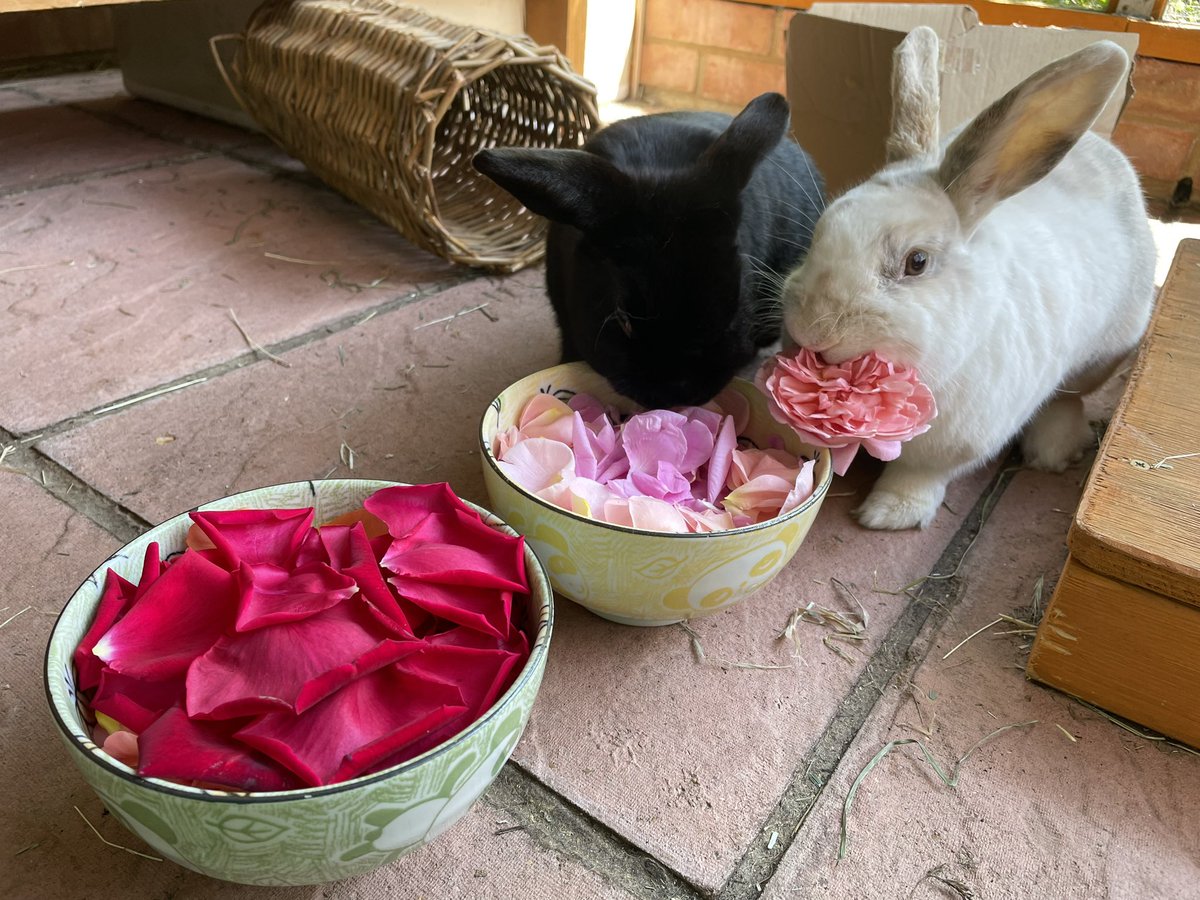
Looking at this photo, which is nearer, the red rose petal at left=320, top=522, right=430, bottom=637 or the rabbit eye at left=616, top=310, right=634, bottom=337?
the red rose petal at left=320, top=522, right=430, bottom=637

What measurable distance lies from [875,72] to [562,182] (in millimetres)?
923

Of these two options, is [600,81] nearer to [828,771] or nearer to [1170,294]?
[1170,294]

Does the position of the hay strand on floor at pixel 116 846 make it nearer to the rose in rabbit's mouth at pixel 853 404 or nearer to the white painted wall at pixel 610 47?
the rose in rabbit's mouth at pixel 853 404

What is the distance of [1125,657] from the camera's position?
874 millimetres

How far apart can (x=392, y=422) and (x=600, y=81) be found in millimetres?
2393

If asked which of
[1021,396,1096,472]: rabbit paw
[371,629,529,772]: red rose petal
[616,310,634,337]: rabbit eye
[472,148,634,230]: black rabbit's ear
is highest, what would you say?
[472,148,634,230]: black rabbit's ear

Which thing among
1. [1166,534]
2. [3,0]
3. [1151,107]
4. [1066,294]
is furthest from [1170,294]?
[3,0]

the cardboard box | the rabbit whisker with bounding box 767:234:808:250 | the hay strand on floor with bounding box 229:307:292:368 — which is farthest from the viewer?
the cardboard box

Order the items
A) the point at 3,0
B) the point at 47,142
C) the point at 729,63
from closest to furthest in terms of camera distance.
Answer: the point at 3,0, the point at 47,142, the point at 729,63

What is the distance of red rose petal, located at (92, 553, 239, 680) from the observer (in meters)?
0.63

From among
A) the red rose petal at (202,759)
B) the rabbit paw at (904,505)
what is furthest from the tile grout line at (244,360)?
the rabbit paw at (904,505)

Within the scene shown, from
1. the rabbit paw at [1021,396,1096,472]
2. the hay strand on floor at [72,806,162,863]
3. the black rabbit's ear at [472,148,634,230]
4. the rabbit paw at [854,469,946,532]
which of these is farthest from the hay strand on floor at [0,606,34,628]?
the rabbit paw at [1021,396,1096,472]

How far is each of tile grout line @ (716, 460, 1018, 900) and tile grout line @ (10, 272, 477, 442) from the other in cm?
102

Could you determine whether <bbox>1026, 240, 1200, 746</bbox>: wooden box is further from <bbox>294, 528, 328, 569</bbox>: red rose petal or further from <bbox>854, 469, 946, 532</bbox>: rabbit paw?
<bbox>294, 528, 328, 569</bbox>: red rose petal
